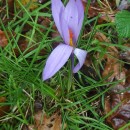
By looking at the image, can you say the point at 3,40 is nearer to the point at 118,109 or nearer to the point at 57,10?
the point at 57,10

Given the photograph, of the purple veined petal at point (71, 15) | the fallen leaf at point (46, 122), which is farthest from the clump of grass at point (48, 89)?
the purple veined petal at point (71, 15)

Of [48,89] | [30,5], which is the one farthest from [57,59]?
[30,5]

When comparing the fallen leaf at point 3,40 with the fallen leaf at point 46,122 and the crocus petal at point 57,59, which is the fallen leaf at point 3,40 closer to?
the fallen leaf at point 46,122

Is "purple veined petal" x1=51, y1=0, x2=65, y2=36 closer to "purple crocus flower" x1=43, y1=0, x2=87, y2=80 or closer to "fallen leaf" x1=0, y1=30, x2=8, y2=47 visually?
"purple crocus flower" x1=43, y1=0, x2=87, y2=80

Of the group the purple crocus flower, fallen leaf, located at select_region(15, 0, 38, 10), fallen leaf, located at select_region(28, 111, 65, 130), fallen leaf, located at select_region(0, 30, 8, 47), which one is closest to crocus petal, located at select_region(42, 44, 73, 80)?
the purple crocus flower

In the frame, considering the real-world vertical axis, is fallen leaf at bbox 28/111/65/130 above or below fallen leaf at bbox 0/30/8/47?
below

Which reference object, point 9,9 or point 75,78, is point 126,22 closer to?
point 75,78

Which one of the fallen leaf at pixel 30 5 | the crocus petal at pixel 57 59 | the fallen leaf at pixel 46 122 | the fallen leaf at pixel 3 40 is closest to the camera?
the crocus petal at pixel 57 59
